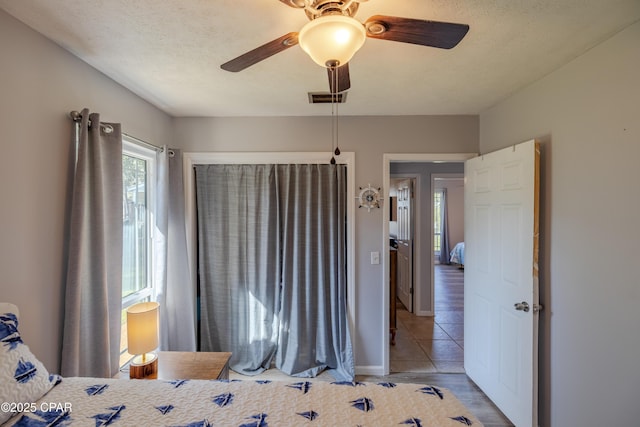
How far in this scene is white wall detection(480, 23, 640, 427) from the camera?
1392mm

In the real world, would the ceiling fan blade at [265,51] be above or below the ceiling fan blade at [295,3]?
below

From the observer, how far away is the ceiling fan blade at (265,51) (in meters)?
1.07

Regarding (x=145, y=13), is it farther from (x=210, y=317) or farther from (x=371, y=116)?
(x=210, y=317)

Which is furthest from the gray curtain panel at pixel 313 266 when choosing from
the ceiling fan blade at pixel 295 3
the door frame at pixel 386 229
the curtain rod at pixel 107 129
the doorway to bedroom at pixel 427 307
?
the ceiling fan blade at pixel 295 3

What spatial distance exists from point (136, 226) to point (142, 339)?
40.1 inches

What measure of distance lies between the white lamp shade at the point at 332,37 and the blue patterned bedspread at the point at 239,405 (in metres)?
1.31

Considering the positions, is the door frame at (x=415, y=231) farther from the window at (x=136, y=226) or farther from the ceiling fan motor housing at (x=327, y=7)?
the ceiling fan motor housing at (x=327, y=7)

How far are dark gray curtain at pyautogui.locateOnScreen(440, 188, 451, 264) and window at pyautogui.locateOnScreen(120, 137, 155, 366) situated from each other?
296 inches

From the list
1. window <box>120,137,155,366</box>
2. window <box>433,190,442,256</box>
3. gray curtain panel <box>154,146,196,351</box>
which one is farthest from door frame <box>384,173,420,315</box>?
window <box>433,190,442,256</box>

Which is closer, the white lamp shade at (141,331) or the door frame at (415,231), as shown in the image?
the white lamp shade at (141,331)

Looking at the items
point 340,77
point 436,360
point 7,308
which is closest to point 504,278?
A: point 436,360

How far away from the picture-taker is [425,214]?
4.34 meters

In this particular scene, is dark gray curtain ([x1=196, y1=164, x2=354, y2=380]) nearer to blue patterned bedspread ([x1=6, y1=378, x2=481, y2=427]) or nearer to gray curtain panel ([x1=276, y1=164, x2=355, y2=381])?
gray curtain panel ([x1=276, y1=164, x2=355, y2=381])

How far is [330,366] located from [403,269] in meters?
2.42
